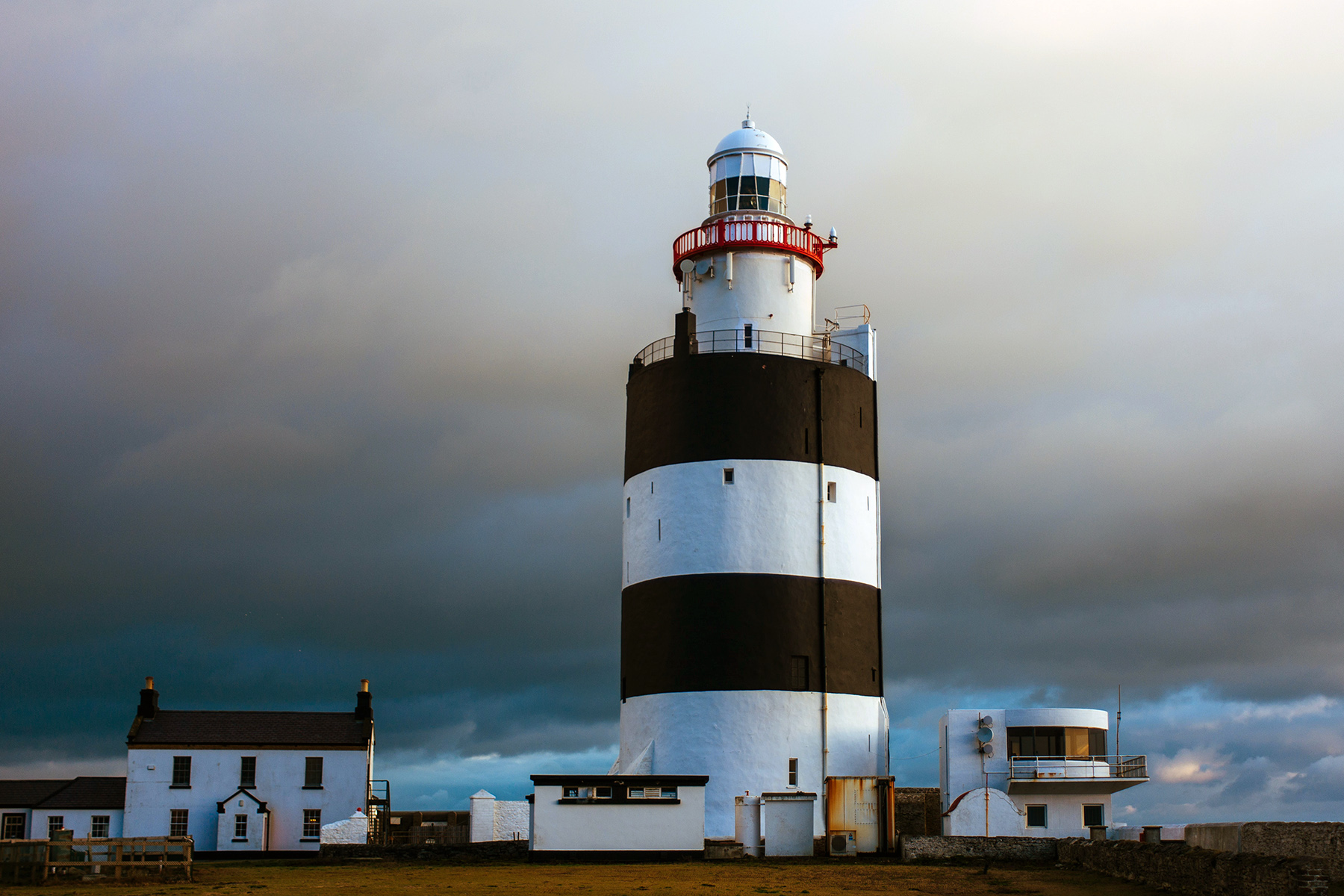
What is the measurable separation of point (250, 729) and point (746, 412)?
22.2 metres

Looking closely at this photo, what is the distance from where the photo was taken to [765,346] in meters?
42.4

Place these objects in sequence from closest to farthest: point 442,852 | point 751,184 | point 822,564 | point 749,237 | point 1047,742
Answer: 1. point 442,852
2. point 1047,742
3. point 822,564
4. point 749,237
5. point 751,184

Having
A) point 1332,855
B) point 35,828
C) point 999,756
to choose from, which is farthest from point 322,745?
point 1332,855

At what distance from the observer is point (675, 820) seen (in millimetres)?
35750

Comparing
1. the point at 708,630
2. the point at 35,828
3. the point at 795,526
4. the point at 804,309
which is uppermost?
the point at 804,309

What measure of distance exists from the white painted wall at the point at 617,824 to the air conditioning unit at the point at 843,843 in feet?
13.2

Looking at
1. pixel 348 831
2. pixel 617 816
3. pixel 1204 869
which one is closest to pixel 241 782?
pixel 348 831

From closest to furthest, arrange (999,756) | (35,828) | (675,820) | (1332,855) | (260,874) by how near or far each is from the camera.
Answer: (1332,855) → (260,874) → (675,820) → (999,756) → (35,828)

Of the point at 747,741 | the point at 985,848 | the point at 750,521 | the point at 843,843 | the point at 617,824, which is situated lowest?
the point at 843,843

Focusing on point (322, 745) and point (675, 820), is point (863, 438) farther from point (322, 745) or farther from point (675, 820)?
point (322, 745)

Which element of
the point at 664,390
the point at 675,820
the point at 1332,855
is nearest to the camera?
the point at 1332,855

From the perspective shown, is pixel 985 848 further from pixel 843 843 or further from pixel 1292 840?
pixel 1292 840

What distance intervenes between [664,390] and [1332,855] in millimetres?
25343

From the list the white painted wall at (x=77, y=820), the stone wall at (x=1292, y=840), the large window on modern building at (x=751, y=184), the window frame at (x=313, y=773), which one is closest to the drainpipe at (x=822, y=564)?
the large window on modern building at (x=751, y=184)
